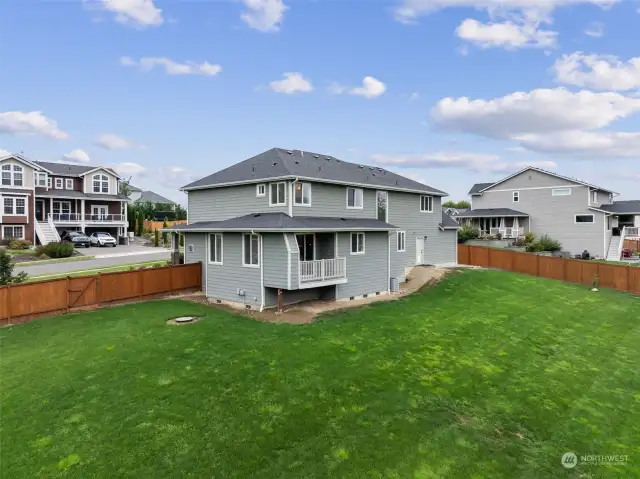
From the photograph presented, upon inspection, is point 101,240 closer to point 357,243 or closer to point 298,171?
point 298,171

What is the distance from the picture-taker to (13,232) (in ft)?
128

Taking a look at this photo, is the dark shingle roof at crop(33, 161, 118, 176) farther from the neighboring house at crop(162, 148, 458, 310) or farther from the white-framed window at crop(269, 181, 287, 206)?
the white-framed window at crop(269, 181, 287, 206)

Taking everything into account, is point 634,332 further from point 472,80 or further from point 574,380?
point 472,80

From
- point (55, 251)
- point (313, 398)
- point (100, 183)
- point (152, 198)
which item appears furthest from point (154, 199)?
point (313, 398)

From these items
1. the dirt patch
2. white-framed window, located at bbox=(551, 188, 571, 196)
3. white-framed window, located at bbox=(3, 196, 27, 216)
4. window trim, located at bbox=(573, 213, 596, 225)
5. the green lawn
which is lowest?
the green lawn

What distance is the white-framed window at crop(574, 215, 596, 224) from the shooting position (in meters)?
40.9

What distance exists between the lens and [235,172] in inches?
885

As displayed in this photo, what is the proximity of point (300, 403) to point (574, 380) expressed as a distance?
26.4 feet

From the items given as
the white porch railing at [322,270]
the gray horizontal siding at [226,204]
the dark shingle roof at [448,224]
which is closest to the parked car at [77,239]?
the gray horizontal siding at [226,204]

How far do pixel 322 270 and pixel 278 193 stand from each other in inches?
178

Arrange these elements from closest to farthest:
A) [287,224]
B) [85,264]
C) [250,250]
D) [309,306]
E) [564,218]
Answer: [287,224] → [309,306] → [250,250] → [85,264] → [564,218]

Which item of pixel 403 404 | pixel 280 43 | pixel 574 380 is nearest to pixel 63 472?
pixel 403 404

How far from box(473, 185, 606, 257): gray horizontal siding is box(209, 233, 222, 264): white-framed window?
125 ft

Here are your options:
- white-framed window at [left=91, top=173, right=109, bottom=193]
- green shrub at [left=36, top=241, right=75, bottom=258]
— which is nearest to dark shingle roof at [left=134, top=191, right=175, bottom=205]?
white-framed window at [left=91, top=173, right=109, bottom=193]
